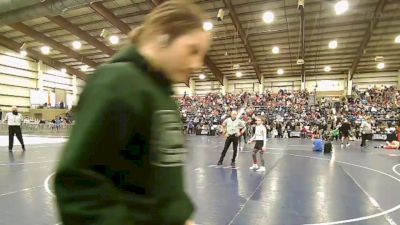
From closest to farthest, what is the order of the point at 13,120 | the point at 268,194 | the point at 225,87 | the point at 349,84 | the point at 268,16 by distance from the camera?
1. the point at 268,194
2. the point at 13,120
3. the point at 268,16
4. the point at 349,84
5. the point at 225,87

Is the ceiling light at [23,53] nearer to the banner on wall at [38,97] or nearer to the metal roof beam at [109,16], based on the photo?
the banner on wall at [38,97]

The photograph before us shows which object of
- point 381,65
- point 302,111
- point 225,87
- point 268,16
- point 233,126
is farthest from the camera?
point 225,87

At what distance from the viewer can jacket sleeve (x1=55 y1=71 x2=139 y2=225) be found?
32.1 inches

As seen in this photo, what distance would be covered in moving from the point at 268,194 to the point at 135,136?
20.5 feet

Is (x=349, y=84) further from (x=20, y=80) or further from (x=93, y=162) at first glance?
(x=93, y=162)

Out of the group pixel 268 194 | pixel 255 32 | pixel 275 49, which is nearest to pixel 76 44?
pixel 255 32

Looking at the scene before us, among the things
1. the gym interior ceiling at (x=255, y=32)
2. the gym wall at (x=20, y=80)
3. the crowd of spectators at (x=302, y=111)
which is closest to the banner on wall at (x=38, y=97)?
the gym wall at (x=20, y=80)

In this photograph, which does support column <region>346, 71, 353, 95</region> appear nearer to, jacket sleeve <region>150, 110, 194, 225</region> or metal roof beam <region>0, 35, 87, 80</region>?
metal roof beam <region>0, 35, 87, 80</region>

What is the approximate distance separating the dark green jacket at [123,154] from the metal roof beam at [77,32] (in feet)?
99.3

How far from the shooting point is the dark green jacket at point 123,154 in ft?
2.69

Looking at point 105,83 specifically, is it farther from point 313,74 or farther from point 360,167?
point 313,74

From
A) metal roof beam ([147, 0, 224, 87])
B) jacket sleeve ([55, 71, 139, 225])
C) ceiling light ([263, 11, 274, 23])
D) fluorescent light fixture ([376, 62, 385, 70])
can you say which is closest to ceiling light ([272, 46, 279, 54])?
ceiling light ([263, 11, 274, 23])

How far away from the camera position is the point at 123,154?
86cm

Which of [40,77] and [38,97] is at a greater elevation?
[40,77]
